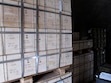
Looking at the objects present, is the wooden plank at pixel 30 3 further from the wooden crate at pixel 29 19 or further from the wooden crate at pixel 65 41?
the wooden crate at pixel 65 41

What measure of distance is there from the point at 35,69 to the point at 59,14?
1.07m

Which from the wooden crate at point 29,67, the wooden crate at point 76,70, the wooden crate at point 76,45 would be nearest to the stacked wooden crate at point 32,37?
the wooden crate at point 29,67

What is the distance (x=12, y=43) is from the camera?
194 cm

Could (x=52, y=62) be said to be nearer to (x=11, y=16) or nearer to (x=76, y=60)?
(x=11, y=16)

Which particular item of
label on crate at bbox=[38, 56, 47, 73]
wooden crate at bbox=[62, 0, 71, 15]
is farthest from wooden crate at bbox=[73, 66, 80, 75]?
label on crate at bbox=[38, 56, 47, 73]

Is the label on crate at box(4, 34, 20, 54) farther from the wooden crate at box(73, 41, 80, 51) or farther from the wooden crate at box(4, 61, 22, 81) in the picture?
the wooden crate at box(73, 41, 80, 51)

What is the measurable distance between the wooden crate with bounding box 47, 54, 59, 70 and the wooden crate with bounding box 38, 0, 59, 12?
79cm

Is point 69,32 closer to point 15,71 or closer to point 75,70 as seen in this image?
point 15,71

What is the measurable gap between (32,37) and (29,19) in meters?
0.26

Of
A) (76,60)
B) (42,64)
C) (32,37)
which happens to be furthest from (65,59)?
(76,60)

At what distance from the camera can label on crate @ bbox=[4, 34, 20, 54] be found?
6.16 ft

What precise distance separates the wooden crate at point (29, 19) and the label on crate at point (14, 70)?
51 centimetres

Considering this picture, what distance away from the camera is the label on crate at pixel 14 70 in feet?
6.24

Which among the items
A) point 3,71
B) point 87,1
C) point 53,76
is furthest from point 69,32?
point 87,1
